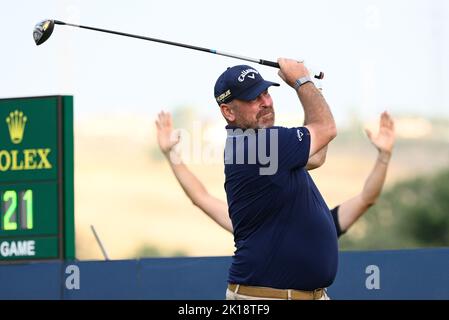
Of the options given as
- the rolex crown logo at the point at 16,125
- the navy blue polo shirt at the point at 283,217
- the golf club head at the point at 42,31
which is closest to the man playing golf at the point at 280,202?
the navy blue polo shirt at the point at 283,217

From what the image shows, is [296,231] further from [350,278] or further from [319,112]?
[350,278]

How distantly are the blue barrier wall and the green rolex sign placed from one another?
0.22 m

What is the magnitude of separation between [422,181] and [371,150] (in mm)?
8824

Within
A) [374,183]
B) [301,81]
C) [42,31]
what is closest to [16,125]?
[42,31]

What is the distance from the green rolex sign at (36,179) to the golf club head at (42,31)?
7.70 feet

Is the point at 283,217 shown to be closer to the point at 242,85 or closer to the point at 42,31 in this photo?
the point at 242,85

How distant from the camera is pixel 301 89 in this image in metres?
7.12

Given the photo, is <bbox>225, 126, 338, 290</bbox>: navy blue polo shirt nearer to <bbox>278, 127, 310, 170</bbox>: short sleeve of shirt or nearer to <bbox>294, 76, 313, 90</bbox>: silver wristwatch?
<bbox>278, 127, 310, 170</bbox>: short sleeve of shirt

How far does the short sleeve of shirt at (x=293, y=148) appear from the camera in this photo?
276 inches

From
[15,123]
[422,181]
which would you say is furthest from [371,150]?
[15,123]

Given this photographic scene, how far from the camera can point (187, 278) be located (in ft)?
34.6

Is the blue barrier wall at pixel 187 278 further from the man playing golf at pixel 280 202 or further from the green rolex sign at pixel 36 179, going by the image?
the man playing golf at pixel 280 202

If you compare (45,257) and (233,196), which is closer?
(233,196)

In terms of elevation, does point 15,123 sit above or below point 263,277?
above
